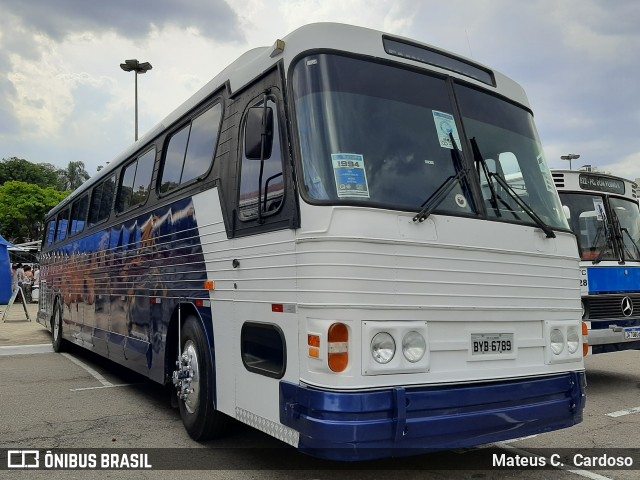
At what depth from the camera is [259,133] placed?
14.1ft

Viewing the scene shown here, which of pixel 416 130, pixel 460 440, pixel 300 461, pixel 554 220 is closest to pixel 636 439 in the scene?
pixel 554 220

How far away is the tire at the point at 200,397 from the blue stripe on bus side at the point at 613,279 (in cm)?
547

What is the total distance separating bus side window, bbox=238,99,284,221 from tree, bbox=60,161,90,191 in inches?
2946

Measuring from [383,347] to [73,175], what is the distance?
80.4 meters

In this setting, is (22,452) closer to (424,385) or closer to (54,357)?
(424,385)

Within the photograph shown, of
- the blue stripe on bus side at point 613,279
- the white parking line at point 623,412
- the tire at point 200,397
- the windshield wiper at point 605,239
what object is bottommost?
the white parking line at point 623,412

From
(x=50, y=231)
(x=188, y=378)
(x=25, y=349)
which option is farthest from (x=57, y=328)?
(x=188, y=378)

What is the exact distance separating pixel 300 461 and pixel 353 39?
333cm

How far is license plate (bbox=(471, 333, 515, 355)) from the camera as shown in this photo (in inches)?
163

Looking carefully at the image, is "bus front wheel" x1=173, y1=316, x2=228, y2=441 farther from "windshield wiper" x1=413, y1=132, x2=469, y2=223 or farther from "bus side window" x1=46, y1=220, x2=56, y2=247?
"bus side window" x1=46, y1=220, x2=56, y2=247

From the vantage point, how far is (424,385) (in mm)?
3814

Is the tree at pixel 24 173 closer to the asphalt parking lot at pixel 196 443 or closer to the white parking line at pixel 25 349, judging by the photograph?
the white parking line at pixel 25 349

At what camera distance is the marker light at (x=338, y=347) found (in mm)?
3617

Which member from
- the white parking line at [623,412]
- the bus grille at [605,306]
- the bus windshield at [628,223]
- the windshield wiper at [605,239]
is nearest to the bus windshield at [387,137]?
the white parking line at [623,412]
